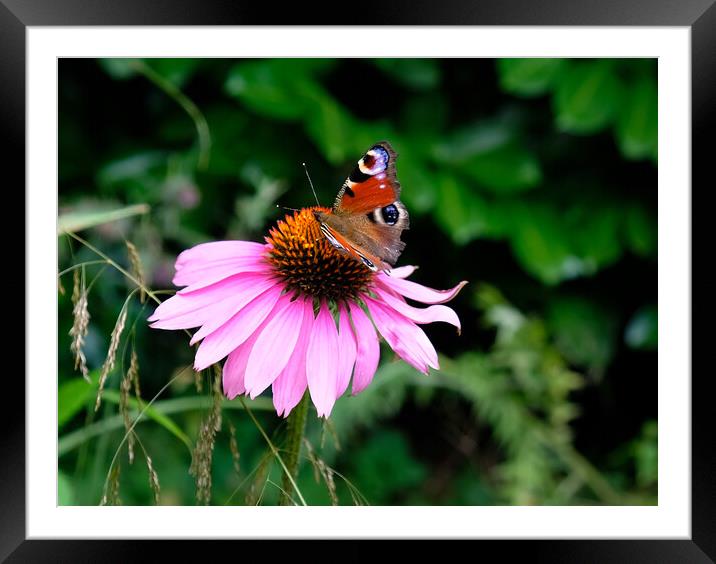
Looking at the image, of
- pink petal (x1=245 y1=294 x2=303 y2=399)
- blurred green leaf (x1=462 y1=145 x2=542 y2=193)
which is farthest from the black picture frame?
blurred green leaf (x1=462 y1=145 x2=542 y2=193)

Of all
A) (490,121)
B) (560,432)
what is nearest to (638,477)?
(560,432)

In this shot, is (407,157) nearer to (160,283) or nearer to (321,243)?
(160,283)

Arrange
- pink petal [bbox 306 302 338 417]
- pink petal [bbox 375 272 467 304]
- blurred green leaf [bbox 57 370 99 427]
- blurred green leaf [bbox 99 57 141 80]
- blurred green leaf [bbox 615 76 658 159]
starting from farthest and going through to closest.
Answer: blurred green leaf [bbox 99 57 141 80] < blurred green leaf [bbox 615 76 658 159] < blurred green leaf [bbox 57 370 99 427] < pink petal [bbox 375 272 467 304] < pink petal [bbox 306 302 338 417]

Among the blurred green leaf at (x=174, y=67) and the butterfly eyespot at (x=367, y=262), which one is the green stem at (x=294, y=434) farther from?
the blurred green leaf at (x=174, y=67)

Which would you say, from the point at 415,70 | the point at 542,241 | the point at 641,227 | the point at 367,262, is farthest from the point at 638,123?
the point at 367,262

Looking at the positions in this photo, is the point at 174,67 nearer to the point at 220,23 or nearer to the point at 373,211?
the point at 220,23

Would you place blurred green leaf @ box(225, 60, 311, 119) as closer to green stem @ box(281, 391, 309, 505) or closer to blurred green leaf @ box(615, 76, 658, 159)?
blurred green leaf @ box(615, 76, 658, 159)

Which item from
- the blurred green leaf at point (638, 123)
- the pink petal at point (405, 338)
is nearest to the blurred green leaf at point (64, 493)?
the pink petal at point (405, 338)
